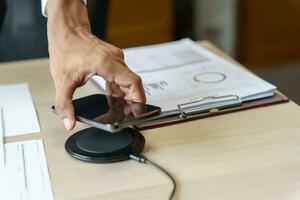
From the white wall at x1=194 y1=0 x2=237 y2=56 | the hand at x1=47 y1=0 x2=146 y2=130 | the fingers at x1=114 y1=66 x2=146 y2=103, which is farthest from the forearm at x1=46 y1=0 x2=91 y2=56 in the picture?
the white wall at x1=194 y1=0 x2=237 y2=56

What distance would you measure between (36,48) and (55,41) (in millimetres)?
668

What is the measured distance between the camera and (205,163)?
830mm

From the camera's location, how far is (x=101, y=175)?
Answer: 805 mm

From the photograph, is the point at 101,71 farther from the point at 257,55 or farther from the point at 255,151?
the point at 257,55

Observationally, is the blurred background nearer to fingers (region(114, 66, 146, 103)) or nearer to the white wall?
the white wall

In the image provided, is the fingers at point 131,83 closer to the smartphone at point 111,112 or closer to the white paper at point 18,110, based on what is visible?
the smartphone at point 111,112

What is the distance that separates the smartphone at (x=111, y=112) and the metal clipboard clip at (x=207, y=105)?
0.13 m

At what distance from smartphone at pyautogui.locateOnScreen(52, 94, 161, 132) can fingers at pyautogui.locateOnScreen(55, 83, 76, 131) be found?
0.4 inches

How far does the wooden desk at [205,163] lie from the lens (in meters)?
0.76

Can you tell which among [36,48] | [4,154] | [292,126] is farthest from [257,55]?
[4,154]


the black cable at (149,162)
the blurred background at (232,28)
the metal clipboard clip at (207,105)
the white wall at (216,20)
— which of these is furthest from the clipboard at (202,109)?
the white wall at (216,20)

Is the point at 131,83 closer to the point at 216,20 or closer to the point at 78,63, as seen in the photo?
the point at 78,63

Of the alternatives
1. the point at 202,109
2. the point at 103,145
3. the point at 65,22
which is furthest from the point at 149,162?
the point at 65,22

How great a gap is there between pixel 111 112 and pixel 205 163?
0.16 m
